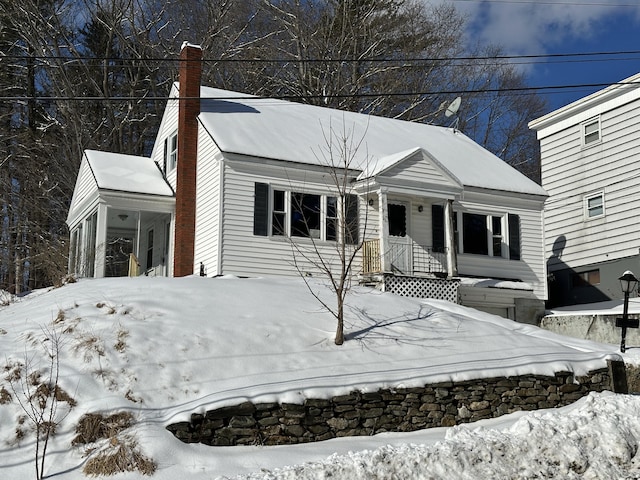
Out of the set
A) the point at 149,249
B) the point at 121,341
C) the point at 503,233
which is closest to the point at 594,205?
the point at 503,233

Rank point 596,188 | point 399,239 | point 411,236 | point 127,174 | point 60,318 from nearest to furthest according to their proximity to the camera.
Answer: point 60,318 → point 399,239 → point 411,236 → point 127,174 → point 596,188

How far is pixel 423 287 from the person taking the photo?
19.3 metres

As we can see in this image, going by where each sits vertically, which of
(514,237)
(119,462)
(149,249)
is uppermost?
(514,237)

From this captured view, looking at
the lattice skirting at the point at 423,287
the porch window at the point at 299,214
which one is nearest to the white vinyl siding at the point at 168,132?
the porch window at the point at 299,214

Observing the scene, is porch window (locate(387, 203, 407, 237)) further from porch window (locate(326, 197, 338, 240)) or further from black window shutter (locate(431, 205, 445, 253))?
porch window (locate(326, 197, 338, 240))

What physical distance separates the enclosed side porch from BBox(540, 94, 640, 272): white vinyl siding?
13.3m

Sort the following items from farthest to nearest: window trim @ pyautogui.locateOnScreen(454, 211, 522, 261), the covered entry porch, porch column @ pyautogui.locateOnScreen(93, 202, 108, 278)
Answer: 1. window trim @ pyautogui.locateOnScreen(454, 211, 522, 261)
2. porch column @ pyautogui.locateOnScreen(93, 202, 108, 278)
3. the covered entry porch

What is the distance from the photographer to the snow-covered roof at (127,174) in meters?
20.5

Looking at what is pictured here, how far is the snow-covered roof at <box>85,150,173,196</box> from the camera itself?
67.4ft

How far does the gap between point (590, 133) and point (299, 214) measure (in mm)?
11545

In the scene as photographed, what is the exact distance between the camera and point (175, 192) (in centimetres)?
2109

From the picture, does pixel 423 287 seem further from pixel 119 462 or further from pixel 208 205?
pixel 119 462

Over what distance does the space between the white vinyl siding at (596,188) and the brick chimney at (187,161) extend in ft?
42.3

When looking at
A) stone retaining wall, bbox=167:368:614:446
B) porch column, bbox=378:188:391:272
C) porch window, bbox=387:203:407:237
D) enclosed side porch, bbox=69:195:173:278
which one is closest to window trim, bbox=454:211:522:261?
porch window, bbox=387:203:407:237
